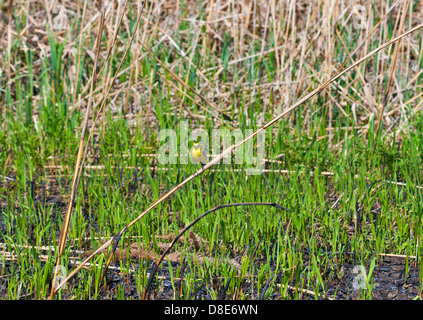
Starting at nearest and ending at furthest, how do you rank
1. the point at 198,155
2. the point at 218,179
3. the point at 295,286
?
1. the point at 295,286
2. the point at 218,179
3. the point at 198,155

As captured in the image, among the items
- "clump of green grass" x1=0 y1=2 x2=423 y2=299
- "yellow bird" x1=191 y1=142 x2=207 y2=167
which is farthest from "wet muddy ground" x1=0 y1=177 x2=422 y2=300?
"yellow bird" x1=191 y1=142 x2=207 y2=167

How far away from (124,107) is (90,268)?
2186 mm

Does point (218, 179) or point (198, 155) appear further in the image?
point (198, 155)

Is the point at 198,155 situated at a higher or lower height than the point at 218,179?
higher

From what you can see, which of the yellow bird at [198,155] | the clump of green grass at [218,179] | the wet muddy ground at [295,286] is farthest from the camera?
the yellow bird at [198,155]

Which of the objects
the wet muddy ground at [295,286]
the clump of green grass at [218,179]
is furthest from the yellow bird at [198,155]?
the wet muddy ground at [295,286]

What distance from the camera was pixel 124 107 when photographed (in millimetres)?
3959

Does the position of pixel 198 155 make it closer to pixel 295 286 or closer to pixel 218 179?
pixel 218 179

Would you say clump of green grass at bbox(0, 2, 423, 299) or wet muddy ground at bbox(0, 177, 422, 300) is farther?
clump of green grass at bbox(0, 2, 423, 299)

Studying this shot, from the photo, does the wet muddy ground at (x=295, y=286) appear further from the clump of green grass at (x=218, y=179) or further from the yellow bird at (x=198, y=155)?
the yellow bird at (x=198, y=155)

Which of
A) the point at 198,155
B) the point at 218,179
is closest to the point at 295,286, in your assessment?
the point at 218,179

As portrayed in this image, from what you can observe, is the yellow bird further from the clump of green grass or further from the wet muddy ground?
the wet muddy ground
